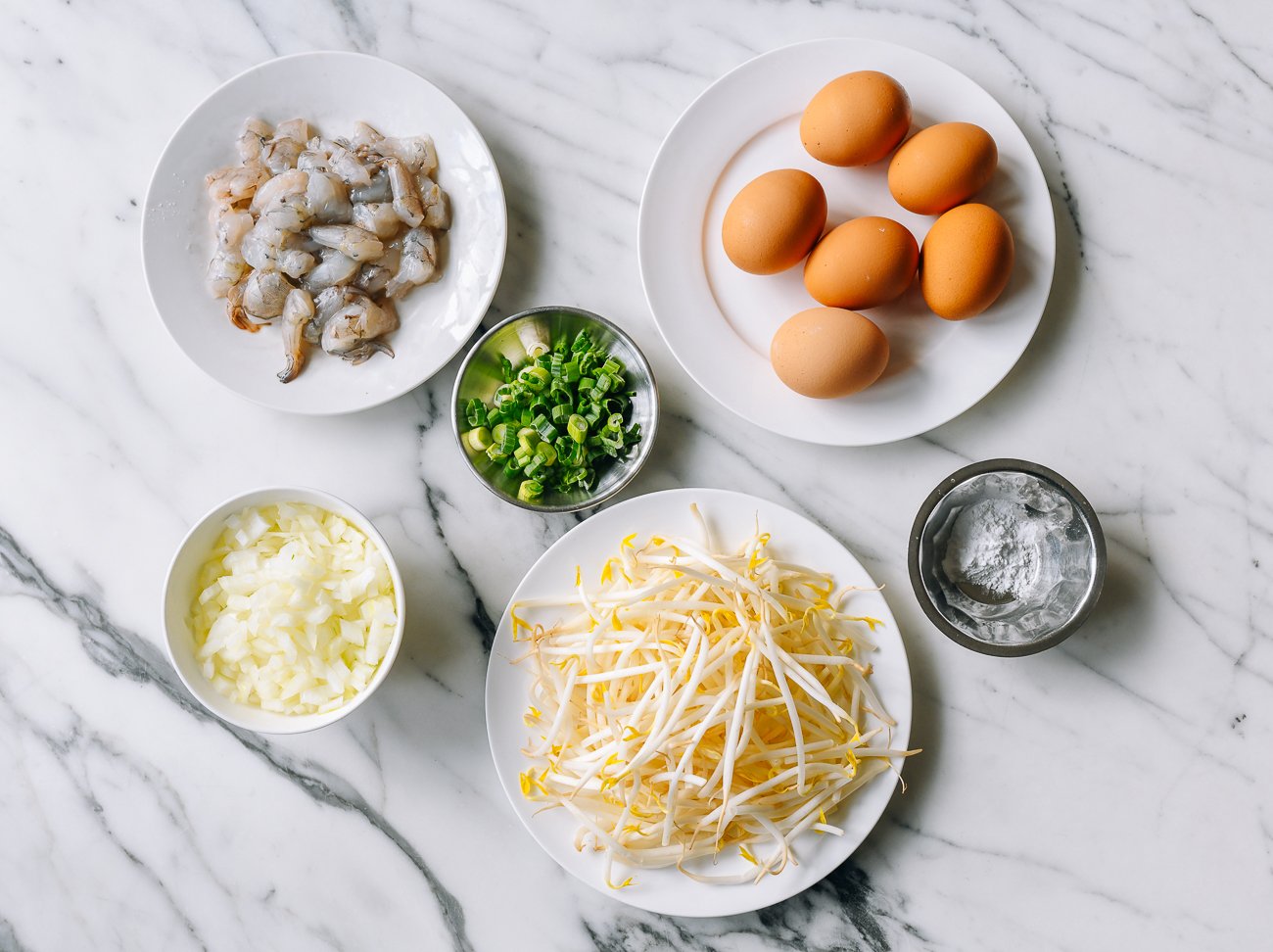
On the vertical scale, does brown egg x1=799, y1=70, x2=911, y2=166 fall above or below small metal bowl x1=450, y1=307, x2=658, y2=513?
above

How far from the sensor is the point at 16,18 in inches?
68.8

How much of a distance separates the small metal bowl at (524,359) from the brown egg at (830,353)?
0.24 metres

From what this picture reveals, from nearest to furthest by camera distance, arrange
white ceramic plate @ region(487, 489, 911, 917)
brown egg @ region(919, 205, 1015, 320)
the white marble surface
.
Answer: brown egg @ region(919, 205, 1015, 320) → white ceramic plate @ region(487, 489, 911, 917) → the white marble surface

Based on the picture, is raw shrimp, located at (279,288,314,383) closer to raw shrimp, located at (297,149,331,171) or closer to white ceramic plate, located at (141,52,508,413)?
white ceramic plate, located at (141,52,508,413)

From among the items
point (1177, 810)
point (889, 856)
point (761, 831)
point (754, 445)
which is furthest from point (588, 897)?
point (1177, 810)

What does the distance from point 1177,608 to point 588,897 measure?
121 centimetres

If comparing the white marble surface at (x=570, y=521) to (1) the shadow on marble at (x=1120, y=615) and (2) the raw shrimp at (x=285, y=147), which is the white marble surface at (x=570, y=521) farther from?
(2) the raw shrimp at (x=285, y=147)

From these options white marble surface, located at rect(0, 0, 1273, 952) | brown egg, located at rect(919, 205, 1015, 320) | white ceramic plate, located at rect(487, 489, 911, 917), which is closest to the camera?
brown egg, located at rect(919, 205, 1015, 320)

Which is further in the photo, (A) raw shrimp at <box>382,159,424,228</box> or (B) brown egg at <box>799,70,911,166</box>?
(A) raw shrimp at <box>382,159,424,228</box>

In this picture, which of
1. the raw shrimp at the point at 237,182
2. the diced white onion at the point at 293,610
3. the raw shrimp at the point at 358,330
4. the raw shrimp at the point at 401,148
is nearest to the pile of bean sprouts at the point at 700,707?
the diced white onion at the point at 293,610

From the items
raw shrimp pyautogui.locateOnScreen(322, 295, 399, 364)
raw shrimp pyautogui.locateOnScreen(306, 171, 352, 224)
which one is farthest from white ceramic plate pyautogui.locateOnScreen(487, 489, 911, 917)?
raw shrimp pyautogui.locateOnScreen(306, 171, 352, 224)

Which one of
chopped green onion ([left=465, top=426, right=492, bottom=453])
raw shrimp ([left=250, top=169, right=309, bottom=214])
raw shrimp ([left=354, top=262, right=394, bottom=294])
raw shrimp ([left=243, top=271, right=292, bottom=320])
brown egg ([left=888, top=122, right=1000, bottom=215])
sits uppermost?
brown egg ([left=888, top=122, right=1000, bottom=215])

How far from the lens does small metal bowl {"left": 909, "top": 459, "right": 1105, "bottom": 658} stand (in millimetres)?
1478

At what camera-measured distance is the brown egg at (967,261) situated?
1449mm
